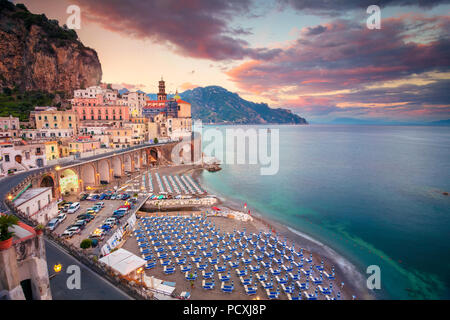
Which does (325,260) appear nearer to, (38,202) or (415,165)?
(38,202)

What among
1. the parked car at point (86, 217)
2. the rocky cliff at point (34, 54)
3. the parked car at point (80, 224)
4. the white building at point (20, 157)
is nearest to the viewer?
the parked car at point (80, 224)

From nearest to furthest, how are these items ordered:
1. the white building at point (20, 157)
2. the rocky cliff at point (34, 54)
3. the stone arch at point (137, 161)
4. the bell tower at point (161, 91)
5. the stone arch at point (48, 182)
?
1. the white building at point (20, 157)
2. the stone arch at point (48, 182)
3. the stone arch at point (137, 161)
4. the rocky cliff at point (34, 54)
5. the bell tower at point (161, 91)

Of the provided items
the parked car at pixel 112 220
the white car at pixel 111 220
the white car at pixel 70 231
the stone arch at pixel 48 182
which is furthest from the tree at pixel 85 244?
the stone arch at pixel 48 182

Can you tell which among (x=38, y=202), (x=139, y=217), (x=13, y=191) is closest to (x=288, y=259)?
(x=139, y=217)

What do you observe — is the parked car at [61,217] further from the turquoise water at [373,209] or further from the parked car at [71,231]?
the turquoise water at [373,209]

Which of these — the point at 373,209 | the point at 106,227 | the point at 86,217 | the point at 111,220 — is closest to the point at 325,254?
the point at 373,209

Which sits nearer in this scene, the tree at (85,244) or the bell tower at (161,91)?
the tree at (85,244)

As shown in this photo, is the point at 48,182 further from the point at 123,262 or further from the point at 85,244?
the point at 123,262
